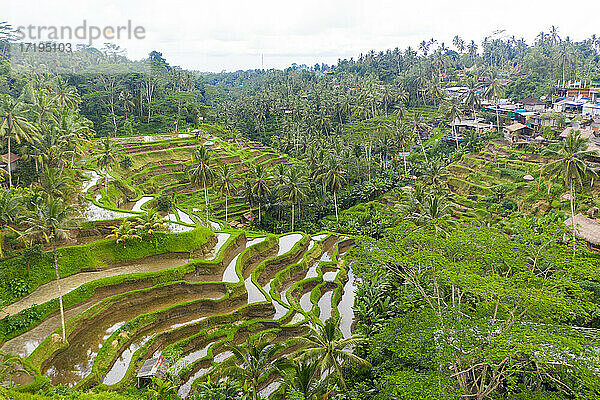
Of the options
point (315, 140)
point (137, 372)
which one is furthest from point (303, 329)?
point (315, 140)

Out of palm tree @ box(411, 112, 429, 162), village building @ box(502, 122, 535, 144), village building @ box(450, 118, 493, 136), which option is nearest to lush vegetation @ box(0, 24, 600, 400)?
palm tree @ box(411, 112, 429, 162)

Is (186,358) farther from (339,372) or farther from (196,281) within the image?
(339,372)

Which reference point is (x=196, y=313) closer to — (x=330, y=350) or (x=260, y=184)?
(x=330, y=350)

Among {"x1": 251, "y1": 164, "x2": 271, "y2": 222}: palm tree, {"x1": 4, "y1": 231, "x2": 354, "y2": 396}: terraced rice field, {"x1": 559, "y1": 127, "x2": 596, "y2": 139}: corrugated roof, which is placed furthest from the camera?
{"x1": 559, "y1": 127, "x2": 596, "y2": 139}: corrugated roof

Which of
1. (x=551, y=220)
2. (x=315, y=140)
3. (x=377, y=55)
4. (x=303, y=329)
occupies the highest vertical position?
(x=377, y=55)

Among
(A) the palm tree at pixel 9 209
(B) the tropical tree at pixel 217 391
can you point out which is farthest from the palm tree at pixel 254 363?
(A) the palm tree at pixel 9 209

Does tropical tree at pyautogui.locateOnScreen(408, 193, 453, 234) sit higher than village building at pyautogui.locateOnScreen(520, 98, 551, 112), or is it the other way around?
village building at pyautogui.locateOnScreen(520, 98, 551, 112)

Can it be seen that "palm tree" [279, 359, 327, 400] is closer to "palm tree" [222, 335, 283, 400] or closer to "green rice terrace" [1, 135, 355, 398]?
"palm tree" [222, 335, 283, 400]

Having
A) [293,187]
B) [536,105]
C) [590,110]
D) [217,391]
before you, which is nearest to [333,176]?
[293,187]

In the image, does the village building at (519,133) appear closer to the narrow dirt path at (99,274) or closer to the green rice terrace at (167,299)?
the green rice terrace at (167,299)
